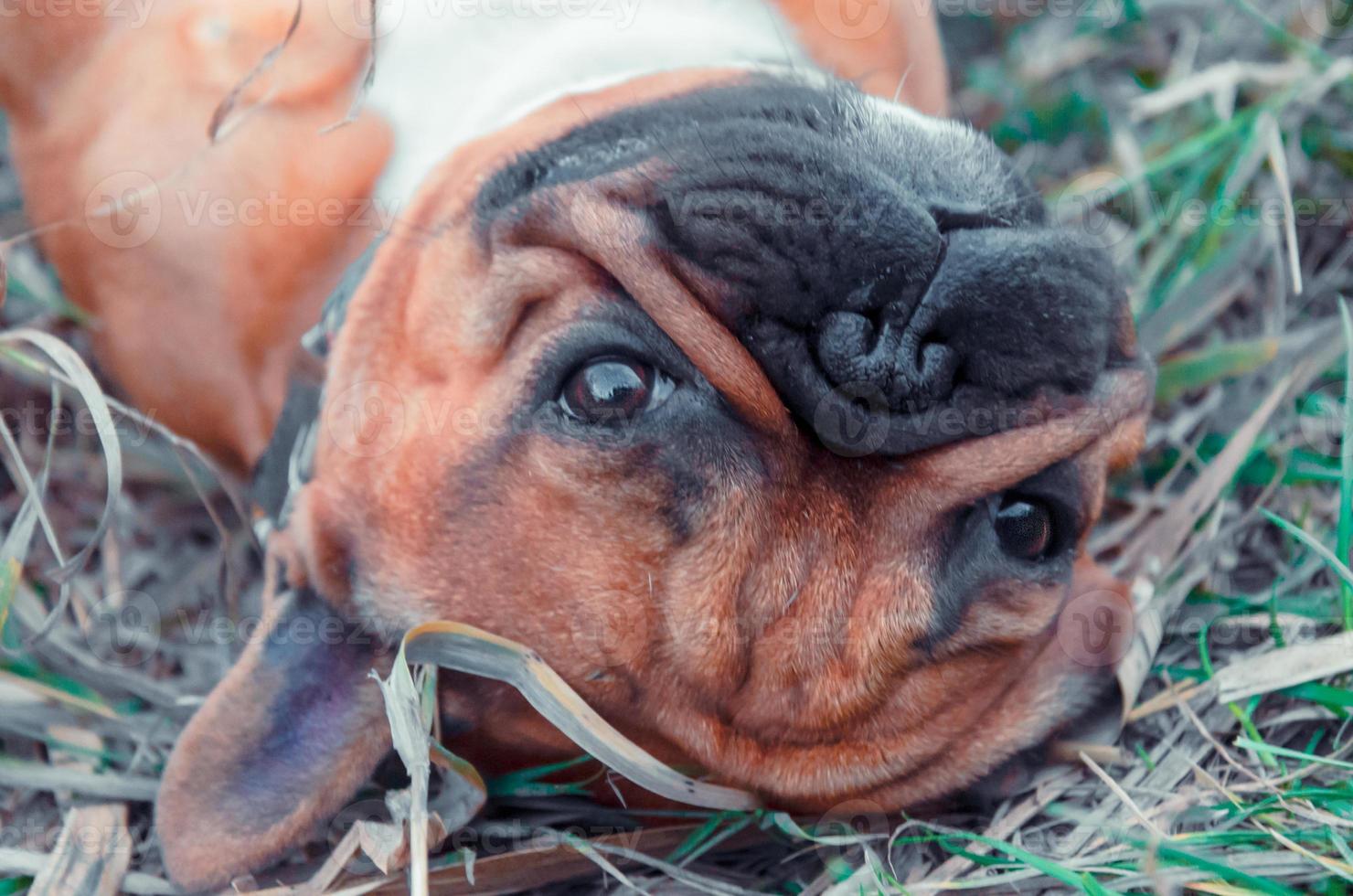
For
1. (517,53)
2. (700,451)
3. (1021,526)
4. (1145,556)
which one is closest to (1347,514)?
(1145,556)

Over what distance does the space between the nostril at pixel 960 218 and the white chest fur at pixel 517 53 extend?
26.5 inches

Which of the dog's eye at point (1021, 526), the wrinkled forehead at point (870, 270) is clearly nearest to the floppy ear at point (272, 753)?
the wrinkled forehead at point (870, 270)

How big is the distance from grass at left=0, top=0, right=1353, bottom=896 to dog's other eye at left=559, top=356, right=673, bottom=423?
2.17ft

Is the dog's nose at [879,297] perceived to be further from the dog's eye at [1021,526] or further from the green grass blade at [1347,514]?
the green grass blade at [1347,514]

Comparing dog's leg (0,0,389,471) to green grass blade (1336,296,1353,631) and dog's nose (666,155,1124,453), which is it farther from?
Answer: green grass blade (1336,296,1353,631)

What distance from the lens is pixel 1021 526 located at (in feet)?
6.48

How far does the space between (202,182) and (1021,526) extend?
6.35ft

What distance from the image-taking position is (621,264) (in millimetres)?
1848

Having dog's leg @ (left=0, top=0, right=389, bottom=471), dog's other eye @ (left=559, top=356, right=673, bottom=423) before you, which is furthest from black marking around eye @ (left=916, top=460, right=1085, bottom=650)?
dog's leg @ (left=0, top=0, right=389, bottom=471)

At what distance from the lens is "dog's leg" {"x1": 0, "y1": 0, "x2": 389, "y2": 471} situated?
264 cm

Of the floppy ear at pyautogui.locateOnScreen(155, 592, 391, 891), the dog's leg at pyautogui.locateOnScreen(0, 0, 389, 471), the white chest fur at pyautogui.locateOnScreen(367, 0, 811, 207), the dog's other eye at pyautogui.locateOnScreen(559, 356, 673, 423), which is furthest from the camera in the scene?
the dog's leg at pyautogui.locateOnScreen(0, 0, 389, 471)

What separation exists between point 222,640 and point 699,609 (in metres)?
1.43

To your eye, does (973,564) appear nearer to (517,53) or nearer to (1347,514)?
(1347,514)

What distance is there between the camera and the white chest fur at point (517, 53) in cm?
245
